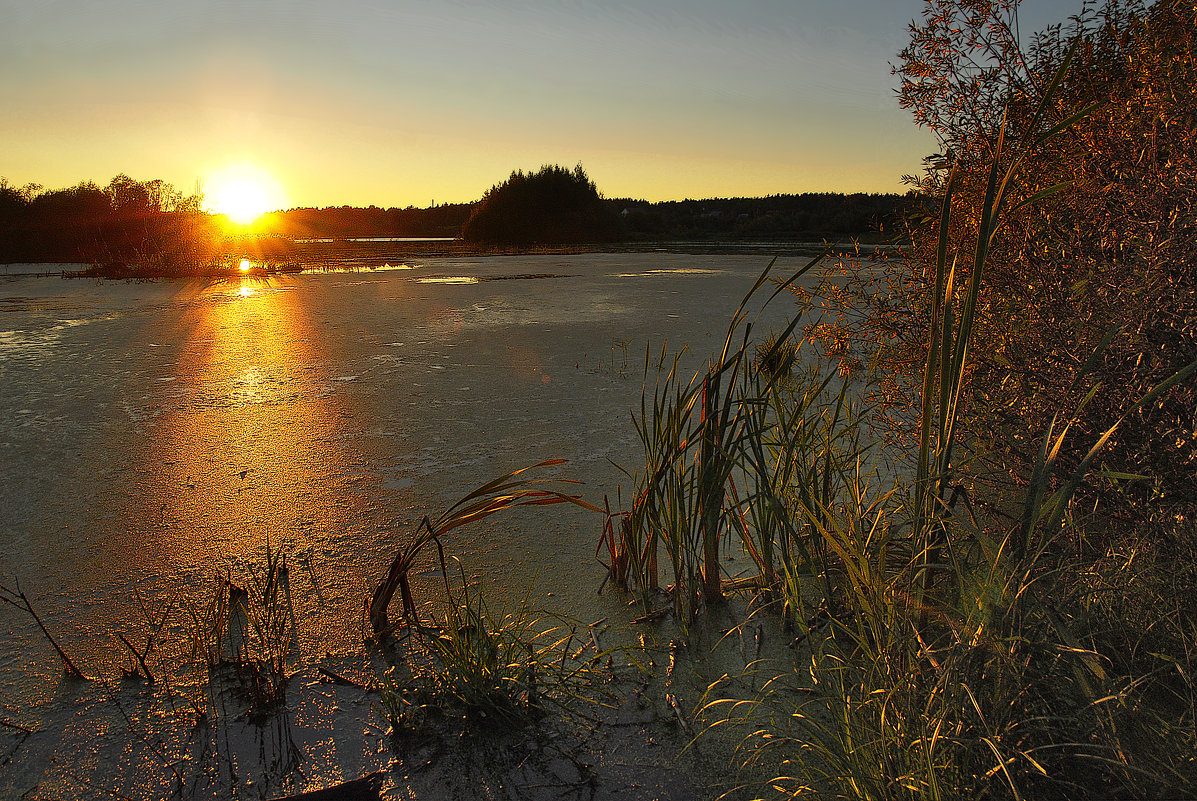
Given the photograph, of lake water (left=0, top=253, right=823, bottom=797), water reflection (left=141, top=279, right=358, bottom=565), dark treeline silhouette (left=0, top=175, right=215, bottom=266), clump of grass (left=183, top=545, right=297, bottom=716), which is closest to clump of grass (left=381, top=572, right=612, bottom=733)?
lake water (left=0, top=253, right=823, bottom=797)

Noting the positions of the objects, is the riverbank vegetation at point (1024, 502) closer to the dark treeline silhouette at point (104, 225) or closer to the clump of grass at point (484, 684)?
the clump of grass at point (484, 684)

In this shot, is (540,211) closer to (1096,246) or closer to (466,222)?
(466,222)

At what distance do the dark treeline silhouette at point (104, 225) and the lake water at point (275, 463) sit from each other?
5.68m

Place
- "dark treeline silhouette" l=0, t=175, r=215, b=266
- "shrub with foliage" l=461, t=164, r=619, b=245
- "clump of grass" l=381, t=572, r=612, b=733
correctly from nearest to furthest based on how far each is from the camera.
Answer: "clump of grass" l=381, t=572, r=612, b=733 → "dark treeline silhouette" l=0, t=175, r=215, b=266 → "shrub with foliage" l=461, t=164, r=619, b=245

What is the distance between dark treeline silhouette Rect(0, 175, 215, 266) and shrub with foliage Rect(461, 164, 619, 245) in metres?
10.0

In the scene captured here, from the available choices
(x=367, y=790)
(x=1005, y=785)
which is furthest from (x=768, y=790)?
(x=367, y=790)

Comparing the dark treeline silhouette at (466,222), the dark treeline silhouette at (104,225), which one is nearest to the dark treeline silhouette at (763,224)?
the dark treeline silhouette at (466,222)

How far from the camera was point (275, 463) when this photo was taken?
263cm

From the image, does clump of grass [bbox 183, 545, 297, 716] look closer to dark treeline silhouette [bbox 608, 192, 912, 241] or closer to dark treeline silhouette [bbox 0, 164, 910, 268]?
dark treeline silhouette [bbox 0, 164, 910, 268]

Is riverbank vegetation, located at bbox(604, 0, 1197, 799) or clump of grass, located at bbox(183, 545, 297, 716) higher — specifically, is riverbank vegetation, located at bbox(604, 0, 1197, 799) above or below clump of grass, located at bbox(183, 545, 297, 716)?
above

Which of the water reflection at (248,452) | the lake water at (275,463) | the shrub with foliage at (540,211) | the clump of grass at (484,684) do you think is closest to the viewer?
the clump of grass at (484,684)

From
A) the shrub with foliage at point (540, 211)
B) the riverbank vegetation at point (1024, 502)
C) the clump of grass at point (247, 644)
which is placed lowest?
the clump of grass at point (247, 644)

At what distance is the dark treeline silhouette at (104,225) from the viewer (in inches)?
439

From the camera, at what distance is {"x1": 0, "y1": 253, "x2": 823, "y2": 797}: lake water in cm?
156
